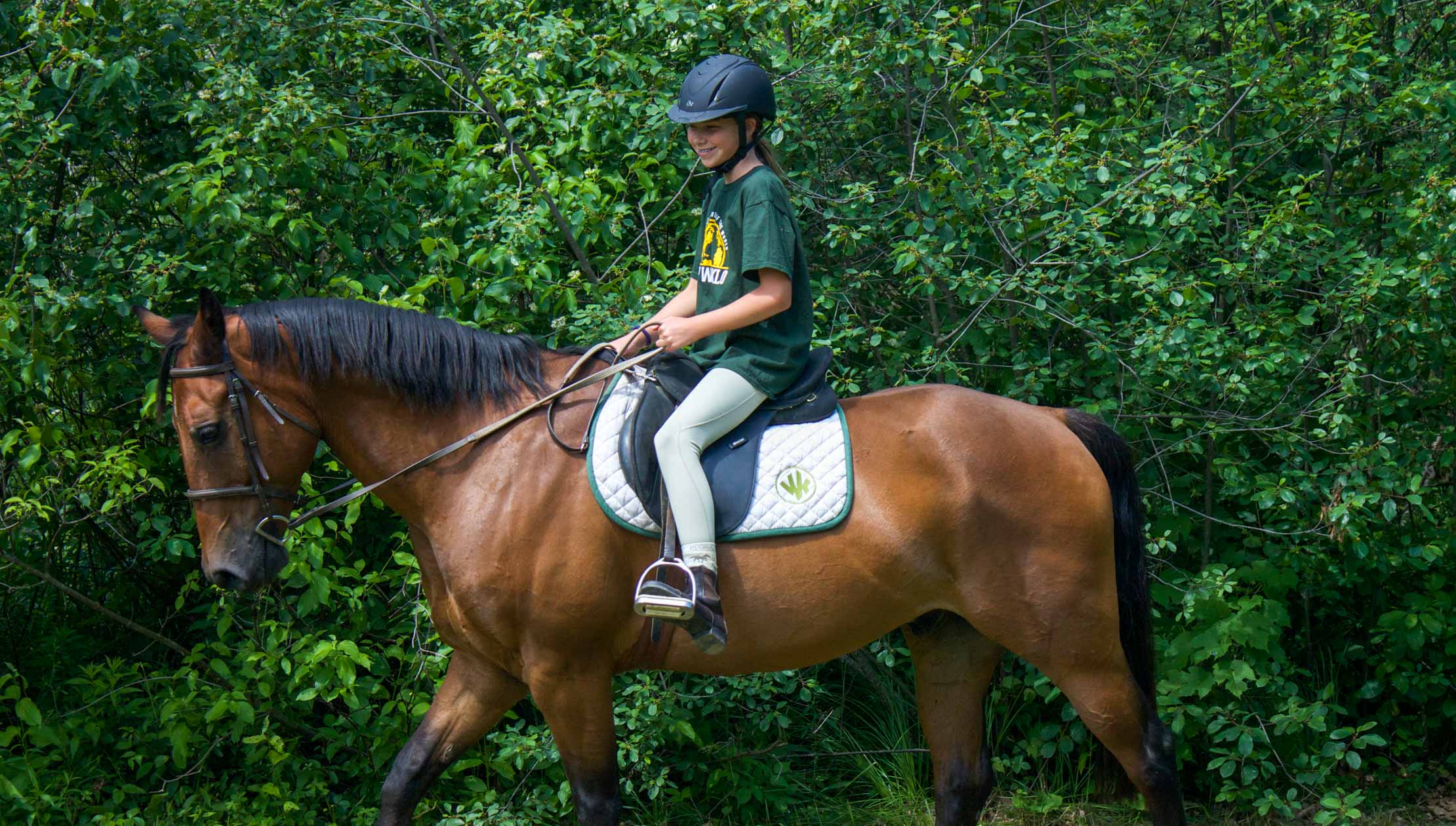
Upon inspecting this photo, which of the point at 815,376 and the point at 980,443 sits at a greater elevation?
the point at 815,376

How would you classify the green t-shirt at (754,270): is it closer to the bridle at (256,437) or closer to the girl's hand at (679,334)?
the girl's hand at (679,334)

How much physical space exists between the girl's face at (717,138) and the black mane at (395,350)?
883 millimetres

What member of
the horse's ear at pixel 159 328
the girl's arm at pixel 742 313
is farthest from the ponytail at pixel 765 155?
the horse's ear at pixel 159 328

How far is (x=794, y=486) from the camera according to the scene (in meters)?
3.71

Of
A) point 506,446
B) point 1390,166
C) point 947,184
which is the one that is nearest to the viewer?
point 506,446

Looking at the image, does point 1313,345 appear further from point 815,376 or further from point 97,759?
point 97,759

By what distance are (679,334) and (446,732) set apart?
1.55 m

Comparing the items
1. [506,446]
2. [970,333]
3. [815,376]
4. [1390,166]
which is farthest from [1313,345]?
[506,446]

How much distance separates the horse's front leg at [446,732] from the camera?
152 inches

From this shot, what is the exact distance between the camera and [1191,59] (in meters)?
6.22

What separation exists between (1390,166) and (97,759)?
6534 mm

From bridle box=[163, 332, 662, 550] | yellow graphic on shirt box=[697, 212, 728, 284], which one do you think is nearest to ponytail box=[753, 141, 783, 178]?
yellow graphic on shirt box=[697, 212, 728, 284]

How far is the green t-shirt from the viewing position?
358 cm

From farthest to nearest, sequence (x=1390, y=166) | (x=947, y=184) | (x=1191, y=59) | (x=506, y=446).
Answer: (x=1191, y=59) → (x=1390, y=166) → (x=947, y=184) → (x=506, y=446)
